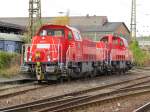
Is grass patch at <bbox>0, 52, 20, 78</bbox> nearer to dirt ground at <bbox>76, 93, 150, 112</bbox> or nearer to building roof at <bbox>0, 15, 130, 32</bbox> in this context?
dirt ground at <bbox>76, 93, 150, 112</bbox>

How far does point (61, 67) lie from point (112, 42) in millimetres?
11711

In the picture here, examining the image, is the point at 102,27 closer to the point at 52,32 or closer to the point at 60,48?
the point at 52,32

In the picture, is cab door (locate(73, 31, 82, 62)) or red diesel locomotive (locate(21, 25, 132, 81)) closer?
red diesel locomotive (locate(21, 25, 132, 81))

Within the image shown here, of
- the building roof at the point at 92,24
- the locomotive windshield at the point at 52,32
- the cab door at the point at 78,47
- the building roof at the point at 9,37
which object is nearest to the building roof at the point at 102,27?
the building roof at the point at 92,24

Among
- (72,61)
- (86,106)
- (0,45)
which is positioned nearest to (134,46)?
(0,45)

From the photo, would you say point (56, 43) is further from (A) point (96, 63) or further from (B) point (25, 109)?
(B) point (25, 109)

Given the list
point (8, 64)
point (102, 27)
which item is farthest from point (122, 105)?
point (102, 27)

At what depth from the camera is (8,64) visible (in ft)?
85.9

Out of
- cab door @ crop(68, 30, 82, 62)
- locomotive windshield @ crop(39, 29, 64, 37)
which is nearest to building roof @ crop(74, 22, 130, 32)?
cab door @ crop(68, 30, 82, 62)

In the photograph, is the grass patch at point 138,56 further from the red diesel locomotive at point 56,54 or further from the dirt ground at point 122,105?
the dirt ground at point 122,105

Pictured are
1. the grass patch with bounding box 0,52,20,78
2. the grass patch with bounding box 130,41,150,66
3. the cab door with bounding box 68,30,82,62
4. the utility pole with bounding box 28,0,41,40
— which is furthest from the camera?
the grass patch with bounding box 130,41,150,66

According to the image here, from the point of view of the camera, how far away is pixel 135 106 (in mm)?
Answer: 11508

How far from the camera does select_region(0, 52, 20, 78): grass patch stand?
2333 cm

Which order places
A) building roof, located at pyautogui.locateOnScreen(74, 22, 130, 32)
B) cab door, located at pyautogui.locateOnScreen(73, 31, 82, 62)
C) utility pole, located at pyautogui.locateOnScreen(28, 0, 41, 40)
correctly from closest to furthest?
cab door, located at pyautogui.locateOnScreen(73, 31, 82, 62) < utility pole, located at pyautogui.locateOnScreen(28, 0, 41, 40) < building roof, located at pyautogui.locateOnScreen(74, 22, 130, 32)
